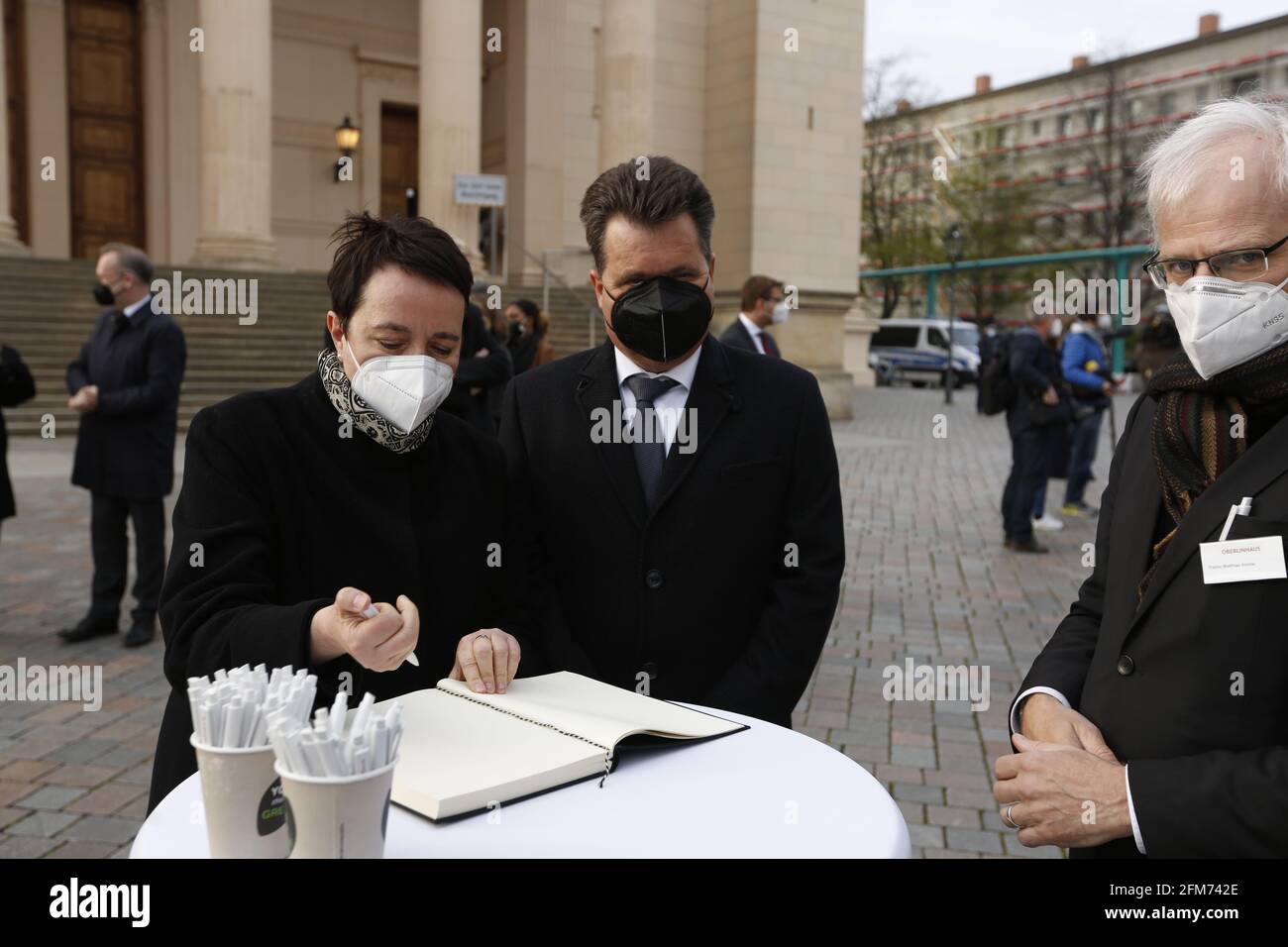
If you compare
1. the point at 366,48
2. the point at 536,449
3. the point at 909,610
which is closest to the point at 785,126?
the point at 366,48

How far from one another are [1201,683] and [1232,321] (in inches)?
23.6

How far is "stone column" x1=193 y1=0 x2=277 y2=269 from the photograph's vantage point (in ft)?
58.8

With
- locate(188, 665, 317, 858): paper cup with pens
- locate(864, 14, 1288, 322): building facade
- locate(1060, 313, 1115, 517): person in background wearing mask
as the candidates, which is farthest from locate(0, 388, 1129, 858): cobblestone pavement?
locate(864, 14, 1288, 322): building facade

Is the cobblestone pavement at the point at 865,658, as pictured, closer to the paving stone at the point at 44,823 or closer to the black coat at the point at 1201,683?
the paving stone at the point at 44,823

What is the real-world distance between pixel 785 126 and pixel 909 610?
17730 mm

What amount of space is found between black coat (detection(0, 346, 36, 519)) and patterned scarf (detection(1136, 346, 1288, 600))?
626 cm

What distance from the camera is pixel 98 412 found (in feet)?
21.9

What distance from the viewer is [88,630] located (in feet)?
21.5

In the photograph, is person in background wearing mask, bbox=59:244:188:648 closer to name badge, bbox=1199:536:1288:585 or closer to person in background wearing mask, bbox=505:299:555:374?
person in background wearing mask, bbox=505:299:555:374

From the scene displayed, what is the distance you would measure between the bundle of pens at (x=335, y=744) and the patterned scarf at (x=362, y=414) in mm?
1079

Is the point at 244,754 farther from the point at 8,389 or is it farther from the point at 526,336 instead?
the point at 526,336

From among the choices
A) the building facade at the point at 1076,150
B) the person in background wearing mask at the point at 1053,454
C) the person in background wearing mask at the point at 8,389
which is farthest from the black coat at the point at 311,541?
the building facade at the point at 1076,150
